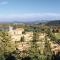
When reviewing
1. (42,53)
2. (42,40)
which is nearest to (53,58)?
(42,53)

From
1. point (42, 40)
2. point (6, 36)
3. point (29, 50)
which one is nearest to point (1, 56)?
point (29, 50)

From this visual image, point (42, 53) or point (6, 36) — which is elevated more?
point (6, 36)

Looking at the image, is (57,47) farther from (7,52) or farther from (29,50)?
(7,52)

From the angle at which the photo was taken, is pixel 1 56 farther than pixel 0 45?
No

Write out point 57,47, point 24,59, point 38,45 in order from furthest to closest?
1. point 57,47
2. point 38,45
3. point 24,59

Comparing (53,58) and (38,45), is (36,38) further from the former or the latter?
(53,58)

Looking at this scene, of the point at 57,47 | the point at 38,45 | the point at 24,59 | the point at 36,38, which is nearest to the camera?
the point at 24,59

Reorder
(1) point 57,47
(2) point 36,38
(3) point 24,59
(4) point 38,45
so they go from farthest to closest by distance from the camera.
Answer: (2) point 36,38, (1) point 57,47, (4) point 38,45, (3) point 24,59

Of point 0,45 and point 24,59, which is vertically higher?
point 0,45

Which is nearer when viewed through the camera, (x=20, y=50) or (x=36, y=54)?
(x=36, y=54)
